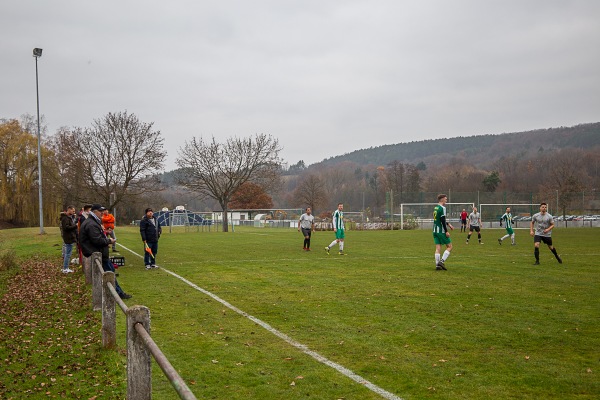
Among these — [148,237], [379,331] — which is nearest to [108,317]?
[379,331]

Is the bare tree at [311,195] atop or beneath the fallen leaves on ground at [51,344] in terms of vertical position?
atop

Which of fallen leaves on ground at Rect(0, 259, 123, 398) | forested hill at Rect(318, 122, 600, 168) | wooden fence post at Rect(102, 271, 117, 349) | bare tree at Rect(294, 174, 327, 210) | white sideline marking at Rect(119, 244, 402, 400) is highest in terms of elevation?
forested hill at Rect(318, 122, 600, 168)

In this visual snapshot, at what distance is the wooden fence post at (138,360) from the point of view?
174 inches

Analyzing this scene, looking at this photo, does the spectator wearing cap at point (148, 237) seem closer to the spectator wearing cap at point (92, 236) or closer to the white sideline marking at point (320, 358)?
the spectator wearing cap at point (92, 236)

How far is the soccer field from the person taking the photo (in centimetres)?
593

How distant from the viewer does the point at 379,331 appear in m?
8.30

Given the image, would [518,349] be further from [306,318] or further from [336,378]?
[306,318]

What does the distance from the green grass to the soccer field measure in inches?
0.9

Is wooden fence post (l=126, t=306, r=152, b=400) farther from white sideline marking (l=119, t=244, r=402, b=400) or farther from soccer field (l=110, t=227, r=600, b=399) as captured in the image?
white sideline marking (l=119, t=244, r=402, b=400)

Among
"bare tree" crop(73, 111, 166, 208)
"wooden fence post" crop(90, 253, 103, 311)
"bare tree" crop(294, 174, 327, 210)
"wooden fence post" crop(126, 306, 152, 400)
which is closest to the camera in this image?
"wooden fence post" crop(126, 306, 152, 400)

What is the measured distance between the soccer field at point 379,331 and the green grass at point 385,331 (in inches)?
0.9

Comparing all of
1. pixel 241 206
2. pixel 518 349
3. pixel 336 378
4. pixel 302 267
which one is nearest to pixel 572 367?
pixel 518 349

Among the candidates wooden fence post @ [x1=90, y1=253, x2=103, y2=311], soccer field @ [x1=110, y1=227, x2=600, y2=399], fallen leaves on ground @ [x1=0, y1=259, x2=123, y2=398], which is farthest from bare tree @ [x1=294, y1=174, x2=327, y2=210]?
wooden fence post @ [x1=90, y1=253, x2=103, y2=311]

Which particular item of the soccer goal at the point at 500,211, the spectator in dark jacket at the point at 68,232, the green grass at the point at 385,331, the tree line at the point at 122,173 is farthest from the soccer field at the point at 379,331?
the soccer goal at the point at 500,211
